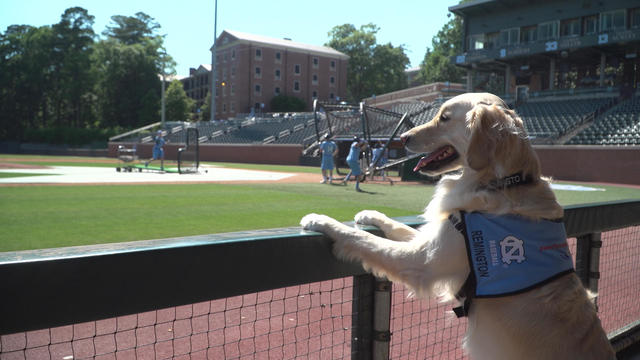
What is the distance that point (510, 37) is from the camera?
4578 cm

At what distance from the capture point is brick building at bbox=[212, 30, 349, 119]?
249ft

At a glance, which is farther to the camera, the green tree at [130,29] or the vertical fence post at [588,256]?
the green tree at [130,29]

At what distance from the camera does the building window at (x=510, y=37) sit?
149 ft

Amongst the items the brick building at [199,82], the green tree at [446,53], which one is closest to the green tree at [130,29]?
the brick building at [199,82]

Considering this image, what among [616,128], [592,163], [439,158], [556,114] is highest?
[556,114]

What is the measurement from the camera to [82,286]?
144cm

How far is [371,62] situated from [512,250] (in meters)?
91.3

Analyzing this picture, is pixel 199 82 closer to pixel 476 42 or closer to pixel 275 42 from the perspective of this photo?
pixel 275 42

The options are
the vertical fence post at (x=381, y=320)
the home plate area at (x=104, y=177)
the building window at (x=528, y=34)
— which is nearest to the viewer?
the vertical fence post at (x=381, y=320)

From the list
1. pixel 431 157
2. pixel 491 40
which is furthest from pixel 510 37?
pixel 431 157

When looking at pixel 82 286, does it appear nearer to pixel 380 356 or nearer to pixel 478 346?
pixel 380 356

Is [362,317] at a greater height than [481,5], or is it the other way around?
[481,5]

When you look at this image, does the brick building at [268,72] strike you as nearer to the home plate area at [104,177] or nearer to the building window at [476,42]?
the building window at [476,42]

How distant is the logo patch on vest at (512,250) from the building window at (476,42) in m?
50.3
